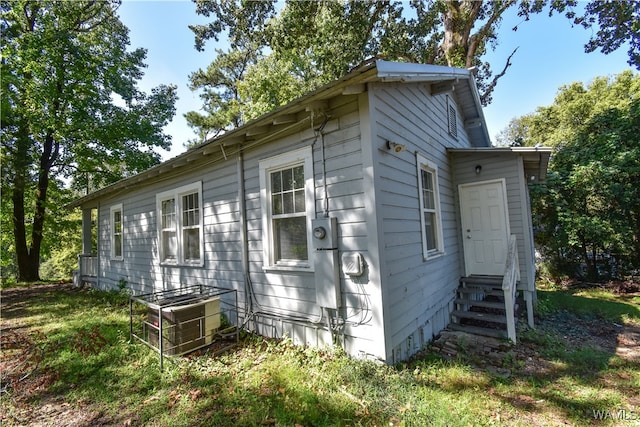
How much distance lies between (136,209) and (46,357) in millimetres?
4472

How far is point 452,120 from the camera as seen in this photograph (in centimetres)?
705

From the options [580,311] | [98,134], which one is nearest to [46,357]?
[580,311]

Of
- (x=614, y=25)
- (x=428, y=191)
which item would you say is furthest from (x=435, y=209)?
(x=614, y=25)

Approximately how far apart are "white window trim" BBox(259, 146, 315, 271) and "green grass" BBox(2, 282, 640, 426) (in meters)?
1.12

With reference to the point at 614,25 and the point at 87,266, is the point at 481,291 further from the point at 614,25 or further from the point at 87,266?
the point at 87,266

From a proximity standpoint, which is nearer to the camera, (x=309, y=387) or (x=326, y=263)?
(x=309, y=387)

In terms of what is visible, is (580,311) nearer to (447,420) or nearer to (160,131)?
(447,420)

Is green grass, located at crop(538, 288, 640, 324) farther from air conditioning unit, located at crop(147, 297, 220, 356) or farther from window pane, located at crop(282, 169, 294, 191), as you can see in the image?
air conditioning unit, located at crop(147, 297, 220, 356)

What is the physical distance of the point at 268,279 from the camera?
14.8 ft

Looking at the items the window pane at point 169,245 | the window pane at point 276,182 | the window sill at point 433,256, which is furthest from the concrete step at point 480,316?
the window pane at point 169,245

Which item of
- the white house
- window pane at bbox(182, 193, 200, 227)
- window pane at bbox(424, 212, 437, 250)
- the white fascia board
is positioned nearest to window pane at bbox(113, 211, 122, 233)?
the white house

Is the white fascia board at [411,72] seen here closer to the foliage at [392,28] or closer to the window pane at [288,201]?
the window pane at [288,201]

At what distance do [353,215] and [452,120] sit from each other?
5.05 metres

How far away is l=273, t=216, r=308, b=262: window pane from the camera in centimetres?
421
